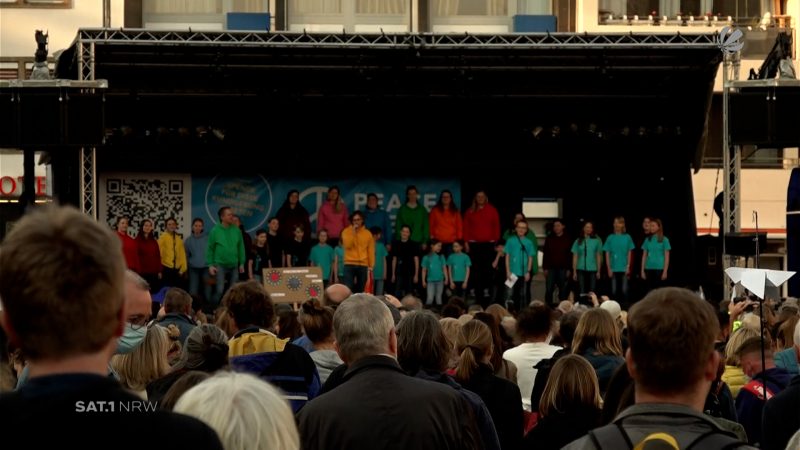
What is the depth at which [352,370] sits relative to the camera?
16.9ft

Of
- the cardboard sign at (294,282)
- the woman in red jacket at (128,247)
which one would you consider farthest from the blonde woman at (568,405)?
the woman in red jacket at (128,247)

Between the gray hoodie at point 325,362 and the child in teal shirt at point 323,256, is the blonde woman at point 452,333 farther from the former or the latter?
the child in teal shirt at point 323,256

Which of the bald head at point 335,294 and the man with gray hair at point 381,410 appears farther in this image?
the bald head at point 335,294

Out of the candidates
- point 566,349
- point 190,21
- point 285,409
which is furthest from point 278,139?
point 285,409

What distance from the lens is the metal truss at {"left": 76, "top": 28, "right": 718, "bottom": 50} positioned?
17791 millimetres

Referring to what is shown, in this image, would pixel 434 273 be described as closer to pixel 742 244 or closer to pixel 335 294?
pixel 742 244

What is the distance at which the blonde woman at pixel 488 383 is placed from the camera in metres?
6.94

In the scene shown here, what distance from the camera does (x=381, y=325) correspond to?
5.23 metres

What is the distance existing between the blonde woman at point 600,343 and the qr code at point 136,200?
1490 centimetres

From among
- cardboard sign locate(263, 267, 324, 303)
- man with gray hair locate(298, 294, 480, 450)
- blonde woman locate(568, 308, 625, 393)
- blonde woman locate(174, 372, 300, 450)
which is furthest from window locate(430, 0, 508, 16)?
blonde woman locate(174, 372, 300, 450)

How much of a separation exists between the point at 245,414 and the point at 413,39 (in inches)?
597

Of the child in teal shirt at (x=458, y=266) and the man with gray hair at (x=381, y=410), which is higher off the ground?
the man with gray hair at (x=381, y=410)

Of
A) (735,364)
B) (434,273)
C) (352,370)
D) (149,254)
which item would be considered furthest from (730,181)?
(352,370)

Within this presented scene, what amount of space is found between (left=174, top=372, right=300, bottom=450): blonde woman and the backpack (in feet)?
2.50
